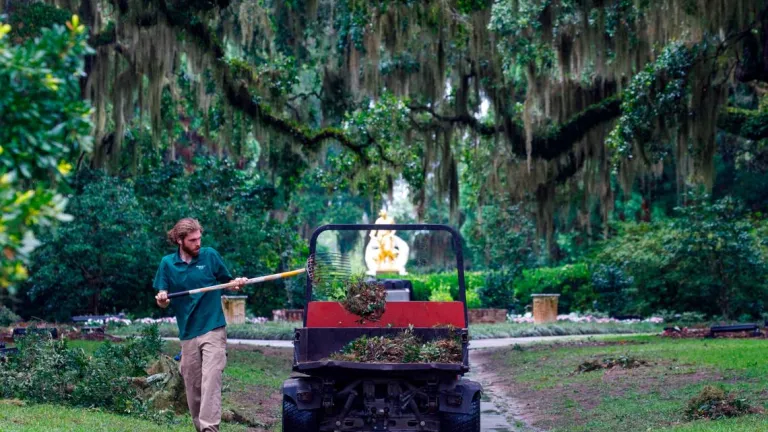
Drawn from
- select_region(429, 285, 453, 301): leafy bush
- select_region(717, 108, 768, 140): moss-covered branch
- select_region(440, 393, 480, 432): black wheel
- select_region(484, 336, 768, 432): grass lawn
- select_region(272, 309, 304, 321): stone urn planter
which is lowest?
select_region(484, 336, 768, 432): grass lawn

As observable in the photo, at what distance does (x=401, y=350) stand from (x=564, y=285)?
88.8ft

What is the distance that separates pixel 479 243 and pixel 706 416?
29237 mm

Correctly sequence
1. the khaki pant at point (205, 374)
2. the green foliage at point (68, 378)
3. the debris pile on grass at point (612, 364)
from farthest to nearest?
1. the debris pile on grass at point (612, 364)
2. the green foliage at point (68, 378)
3. the khaki pant at point (205, 374)

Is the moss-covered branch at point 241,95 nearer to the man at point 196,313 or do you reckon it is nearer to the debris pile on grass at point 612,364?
the debris pile on grass at point 612,364

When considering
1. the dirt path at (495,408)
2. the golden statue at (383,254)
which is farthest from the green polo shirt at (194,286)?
the golden statue at (383,254)

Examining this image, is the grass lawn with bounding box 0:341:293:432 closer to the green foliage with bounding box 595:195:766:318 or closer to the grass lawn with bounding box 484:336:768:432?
the grass lawn with bounding box 484:336:768:432

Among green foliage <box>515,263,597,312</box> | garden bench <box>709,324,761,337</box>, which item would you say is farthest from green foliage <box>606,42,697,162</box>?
green foliage <box>515,263,597,312</box>

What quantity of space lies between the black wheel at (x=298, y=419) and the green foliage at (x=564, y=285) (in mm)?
26410

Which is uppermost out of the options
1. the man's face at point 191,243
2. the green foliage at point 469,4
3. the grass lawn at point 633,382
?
the green foliage at point 469,4

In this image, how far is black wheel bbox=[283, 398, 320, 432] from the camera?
8.49m

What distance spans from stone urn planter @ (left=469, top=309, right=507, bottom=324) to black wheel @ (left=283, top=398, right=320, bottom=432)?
23.0 m

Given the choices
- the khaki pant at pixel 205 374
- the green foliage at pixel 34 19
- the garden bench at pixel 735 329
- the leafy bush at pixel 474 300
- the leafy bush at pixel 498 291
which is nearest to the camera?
the khaki pant at pixel 205 374

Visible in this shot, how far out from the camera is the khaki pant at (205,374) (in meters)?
8.36

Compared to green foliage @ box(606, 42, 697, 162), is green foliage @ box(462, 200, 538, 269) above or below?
below
